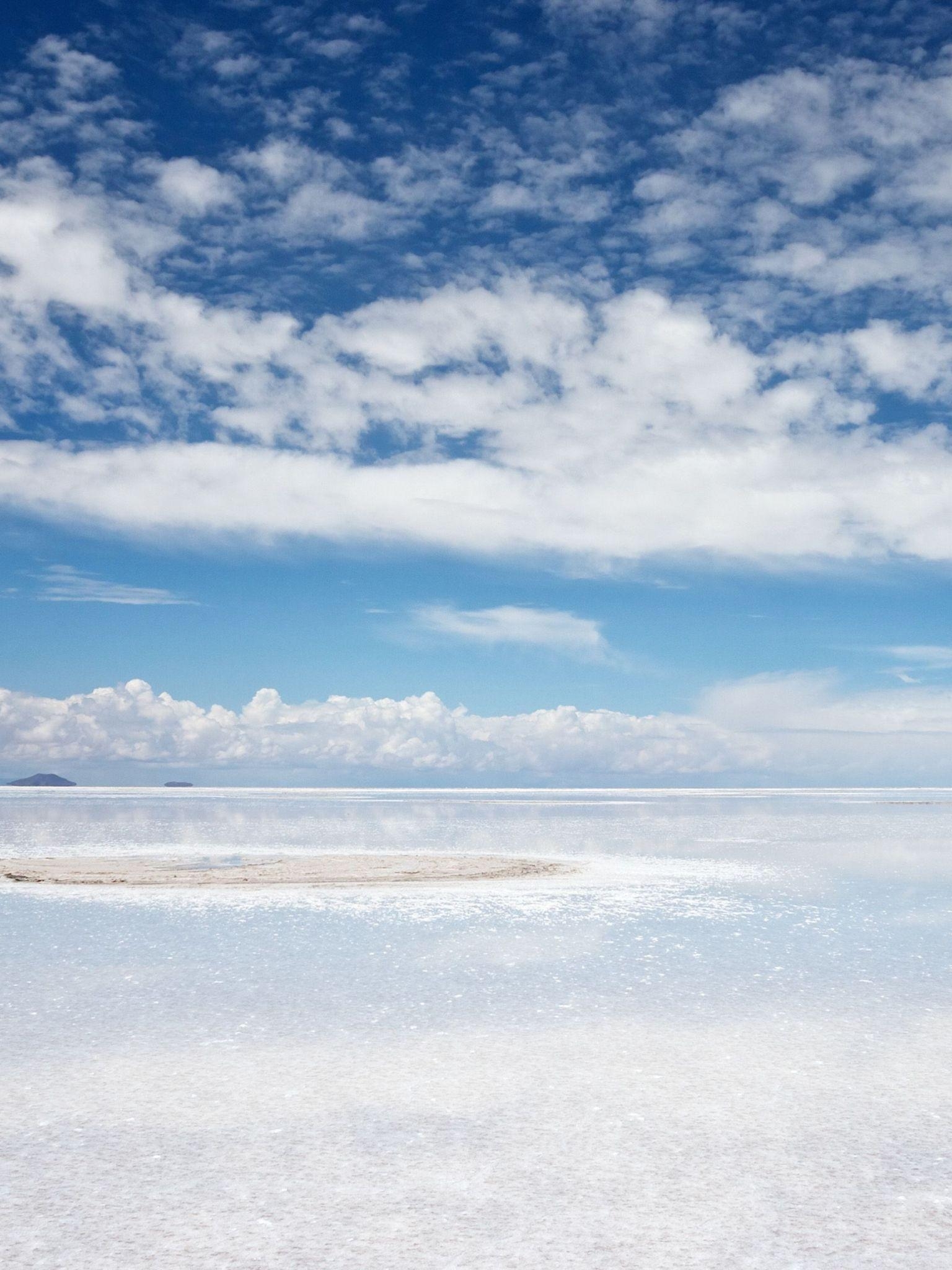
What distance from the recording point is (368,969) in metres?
15.8

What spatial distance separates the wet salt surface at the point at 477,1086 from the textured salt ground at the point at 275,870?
213 inches

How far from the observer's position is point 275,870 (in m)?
31.1

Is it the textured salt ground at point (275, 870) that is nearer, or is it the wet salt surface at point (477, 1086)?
the wet salt surface at point (477, 1086)

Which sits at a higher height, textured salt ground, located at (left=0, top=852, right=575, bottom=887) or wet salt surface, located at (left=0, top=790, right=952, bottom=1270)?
wet salt surface, located at (left=0, top=790, right=952, bottom=1270)

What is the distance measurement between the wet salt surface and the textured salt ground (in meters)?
5.40

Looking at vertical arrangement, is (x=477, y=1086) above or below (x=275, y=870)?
above

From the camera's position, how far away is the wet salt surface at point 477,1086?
22.3 feet

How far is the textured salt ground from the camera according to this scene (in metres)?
28.2

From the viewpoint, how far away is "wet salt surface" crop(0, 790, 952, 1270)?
679 centimetres

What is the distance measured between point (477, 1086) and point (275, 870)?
22249 mm

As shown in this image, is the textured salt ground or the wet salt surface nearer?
the wet salt surface

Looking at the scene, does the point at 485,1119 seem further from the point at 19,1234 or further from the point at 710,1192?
the point at 19,1234

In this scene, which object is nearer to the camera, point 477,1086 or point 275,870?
point 477,1086

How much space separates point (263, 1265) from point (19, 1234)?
181cm
